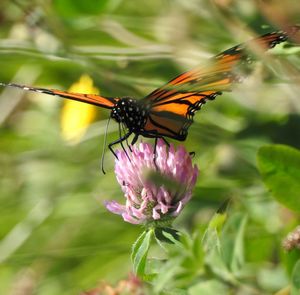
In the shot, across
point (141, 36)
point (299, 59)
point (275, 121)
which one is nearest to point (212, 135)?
point (275, 121)

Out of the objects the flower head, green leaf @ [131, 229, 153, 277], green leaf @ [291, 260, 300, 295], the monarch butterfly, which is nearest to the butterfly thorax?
the monarch butterfly

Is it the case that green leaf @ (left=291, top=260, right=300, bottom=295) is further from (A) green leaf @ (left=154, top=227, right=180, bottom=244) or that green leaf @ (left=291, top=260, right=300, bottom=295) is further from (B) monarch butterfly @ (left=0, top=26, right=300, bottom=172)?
(B) monarch butterfly @ (left=0, top=26, right=300, bottom=172)

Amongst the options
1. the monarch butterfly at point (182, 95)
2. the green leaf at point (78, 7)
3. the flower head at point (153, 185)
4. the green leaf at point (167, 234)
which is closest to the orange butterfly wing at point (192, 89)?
the monarch butterfly at point (182, 95)

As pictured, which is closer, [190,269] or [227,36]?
[190,269]

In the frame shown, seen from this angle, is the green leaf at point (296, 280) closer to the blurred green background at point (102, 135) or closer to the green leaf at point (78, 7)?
the blurred green background at point (102, 135)

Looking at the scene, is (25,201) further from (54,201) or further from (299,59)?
(299,59)
